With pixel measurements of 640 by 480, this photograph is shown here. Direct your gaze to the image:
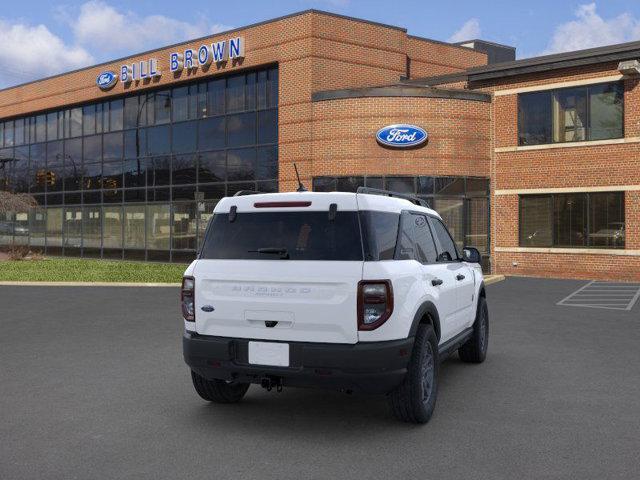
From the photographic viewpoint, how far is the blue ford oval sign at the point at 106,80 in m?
30.2

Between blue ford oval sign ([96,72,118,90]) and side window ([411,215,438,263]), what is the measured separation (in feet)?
87.4

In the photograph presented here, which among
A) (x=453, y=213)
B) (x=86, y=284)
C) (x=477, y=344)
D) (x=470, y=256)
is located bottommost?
(x=86, y=284)

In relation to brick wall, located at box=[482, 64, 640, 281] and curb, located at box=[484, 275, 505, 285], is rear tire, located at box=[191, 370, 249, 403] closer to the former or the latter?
curb, located at box=[484, 275, 505, 285]

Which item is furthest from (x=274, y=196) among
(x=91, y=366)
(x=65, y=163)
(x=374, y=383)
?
(x=65, y=163)

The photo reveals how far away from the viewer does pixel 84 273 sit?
22625 millimetres

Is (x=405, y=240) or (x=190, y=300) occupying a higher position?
(x=405, y=240)

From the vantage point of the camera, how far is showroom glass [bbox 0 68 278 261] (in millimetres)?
26125

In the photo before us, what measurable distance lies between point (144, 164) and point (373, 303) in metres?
26.4

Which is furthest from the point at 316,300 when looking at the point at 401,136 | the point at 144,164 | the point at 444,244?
the point at 144,164

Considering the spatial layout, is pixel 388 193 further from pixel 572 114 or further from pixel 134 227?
pixel 134 227

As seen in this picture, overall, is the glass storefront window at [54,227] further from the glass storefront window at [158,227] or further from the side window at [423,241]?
the side window at [423,241]

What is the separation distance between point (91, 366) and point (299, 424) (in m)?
3.49

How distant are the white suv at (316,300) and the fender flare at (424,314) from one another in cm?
1

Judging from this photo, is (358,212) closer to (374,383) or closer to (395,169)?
(374,383)
